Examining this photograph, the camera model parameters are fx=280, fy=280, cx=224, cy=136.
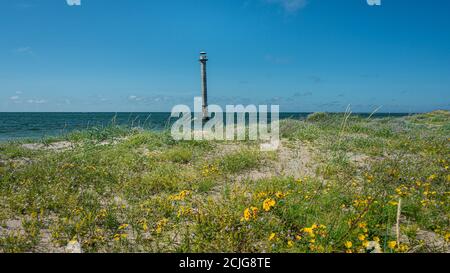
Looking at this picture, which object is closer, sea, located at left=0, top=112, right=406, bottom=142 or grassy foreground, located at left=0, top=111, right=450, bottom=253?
grassy foreground, located at left=0, top=111, right=450, bottom=253

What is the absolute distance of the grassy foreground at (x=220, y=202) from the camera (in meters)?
3.78

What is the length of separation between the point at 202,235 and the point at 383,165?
609 cm

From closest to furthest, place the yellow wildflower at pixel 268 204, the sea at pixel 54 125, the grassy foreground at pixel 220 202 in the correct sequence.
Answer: the grassy foreground at pixel 220 202 → the yellow wildflower at pixel 268 204 → the sea at pixel 54 125

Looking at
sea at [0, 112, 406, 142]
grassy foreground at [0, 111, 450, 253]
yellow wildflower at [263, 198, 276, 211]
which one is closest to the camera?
grassy foreground at [0, 111, 450, 253]

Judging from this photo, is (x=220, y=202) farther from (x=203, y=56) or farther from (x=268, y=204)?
(x=203, y=56)

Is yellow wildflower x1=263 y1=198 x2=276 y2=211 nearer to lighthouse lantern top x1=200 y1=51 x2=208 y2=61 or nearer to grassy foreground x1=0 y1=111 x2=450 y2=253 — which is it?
grassy foreground x1=0 y1=111 x2=450 y2=253

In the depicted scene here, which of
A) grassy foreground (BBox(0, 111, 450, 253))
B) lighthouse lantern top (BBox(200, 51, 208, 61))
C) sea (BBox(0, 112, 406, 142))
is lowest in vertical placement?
grassy foreground (BBox(0, 111, 450, 253))

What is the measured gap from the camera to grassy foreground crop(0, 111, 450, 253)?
12.4ft

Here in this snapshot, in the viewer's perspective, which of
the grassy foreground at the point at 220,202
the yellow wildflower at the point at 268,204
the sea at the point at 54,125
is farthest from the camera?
the sea at the point at 54,125

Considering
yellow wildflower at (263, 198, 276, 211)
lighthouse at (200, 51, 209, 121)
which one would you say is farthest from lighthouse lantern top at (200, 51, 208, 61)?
yellow wildflower at (263, 198, 276, 211)

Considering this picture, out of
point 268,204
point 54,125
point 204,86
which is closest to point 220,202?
point 268,204

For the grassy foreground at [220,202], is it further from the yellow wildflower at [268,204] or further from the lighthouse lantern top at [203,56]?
the lighthouse lantern top at [203,56]

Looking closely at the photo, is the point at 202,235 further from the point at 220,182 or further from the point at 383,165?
the point at 383,165

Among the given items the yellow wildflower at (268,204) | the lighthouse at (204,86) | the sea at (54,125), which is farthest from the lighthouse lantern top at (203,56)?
the yellow wildflower at (268,204)
